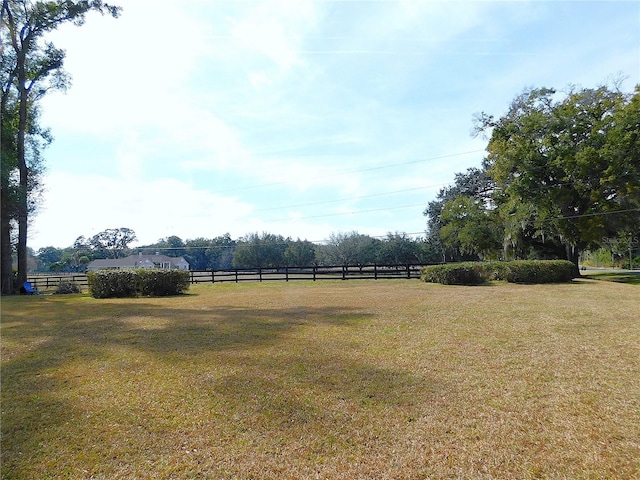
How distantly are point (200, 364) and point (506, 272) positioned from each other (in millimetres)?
15147

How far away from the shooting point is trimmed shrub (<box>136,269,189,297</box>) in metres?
14.3

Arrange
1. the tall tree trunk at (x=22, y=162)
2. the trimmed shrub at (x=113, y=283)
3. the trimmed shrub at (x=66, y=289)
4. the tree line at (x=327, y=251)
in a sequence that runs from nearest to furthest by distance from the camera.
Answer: the trimmed shrub at (x=113, y=283) → the trimmed shrub at (x=66, y=289) → the tall tree trunk at (x=22, y=162) → the tree line at (x=327, y=251)

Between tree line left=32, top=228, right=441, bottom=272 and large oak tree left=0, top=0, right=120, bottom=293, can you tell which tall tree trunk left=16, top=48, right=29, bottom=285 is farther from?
tree line left=32, top=228, right=441, bottom=272

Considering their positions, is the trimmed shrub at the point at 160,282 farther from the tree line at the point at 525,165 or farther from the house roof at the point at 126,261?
the house roof at the point at 126,261

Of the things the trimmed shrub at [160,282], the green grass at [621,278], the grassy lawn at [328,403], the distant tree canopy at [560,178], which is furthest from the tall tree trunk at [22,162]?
the green grass at [621,278]

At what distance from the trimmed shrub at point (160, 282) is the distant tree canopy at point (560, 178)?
1557 centimetres

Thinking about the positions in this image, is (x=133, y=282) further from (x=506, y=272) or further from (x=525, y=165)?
(x=525, y=165)

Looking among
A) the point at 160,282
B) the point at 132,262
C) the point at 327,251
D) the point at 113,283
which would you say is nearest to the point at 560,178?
the point at 160,282

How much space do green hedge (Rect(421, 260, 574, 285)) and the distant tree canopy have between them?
9.09 ft

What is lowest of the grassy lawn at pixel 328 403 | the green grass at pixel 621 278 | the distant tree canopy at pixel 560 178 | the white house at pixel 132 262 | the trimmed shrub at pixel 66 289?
the green grass at pixel 621 278

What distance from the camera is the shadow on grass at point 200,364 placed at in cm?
292

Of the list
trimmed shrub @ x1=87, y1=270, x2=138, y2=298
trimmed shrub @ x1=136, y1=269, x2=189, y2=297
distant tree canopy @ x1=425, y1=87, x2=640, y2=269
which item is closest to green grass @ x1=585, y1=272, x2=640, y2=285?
distant tree canopy @ x1=425, y1=87, x2=640, y2=269

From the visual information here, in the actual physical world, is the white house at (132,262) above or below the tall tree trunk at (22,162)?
below

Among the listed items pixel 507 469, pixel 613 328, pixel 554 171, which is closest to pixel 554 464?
pixel 507 469
